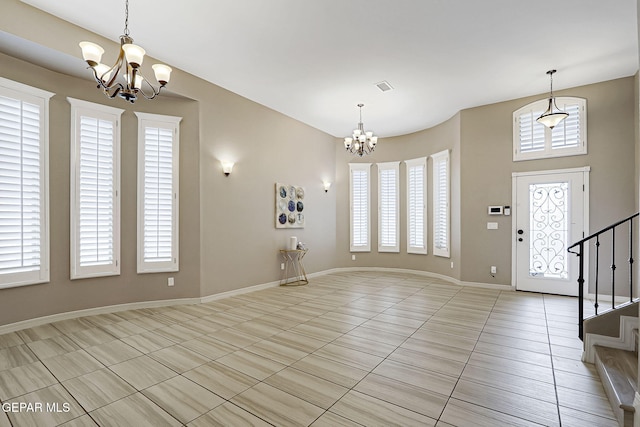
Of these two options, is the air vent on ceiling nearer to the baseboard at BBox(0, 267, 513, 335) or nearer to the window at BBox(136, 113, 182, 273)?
the window at BBox(136, 113, 182, 273)

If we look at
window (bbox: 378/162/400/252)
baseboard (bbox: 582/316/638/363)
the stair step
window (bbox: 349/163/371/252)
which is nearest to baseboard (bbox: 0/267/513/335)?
window (bbox: 378/162/400/252)

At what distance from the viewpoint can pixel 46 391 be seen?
2.43 meters

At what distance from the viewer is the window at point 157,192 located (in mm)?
4633

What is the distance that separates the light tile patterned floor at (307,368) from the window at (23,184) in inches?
31.8

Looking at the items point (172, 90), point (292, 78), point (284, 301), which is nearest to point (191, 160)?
point (172, 90)

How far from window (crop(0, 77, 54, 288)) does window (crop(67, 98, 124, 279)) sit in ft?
0.99

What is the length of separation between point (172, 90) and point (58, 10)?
1.44 meters

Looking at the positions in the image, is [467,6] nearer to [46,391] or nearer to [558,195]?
[558,195]

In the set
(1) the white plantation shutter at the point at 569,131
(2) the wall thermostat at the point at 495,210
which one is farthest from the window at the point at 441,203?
(1) the white plantation shutter at the point at 569,131

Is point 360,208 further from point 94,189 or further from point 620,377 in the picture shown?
point 620,377

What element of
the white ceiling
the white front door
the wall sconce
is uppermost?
the white ceiling

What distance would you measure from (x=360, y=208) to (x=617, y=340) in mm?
5744

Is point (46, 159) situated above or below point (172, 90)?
below

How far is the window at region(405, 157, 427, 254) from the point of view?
7383mm
